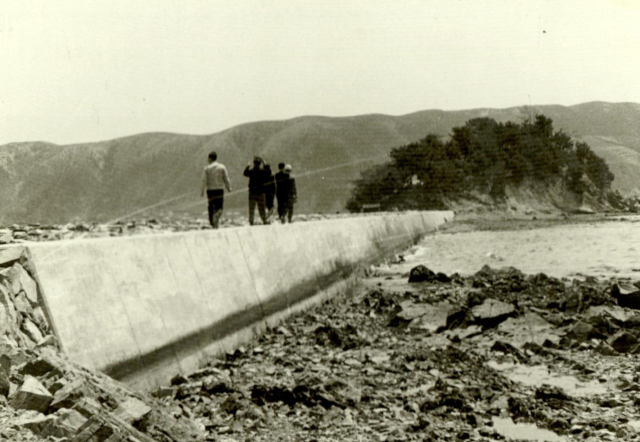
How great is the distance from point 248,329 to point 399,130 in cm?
12982

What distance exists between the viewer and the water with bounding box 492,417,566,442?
4727 mm

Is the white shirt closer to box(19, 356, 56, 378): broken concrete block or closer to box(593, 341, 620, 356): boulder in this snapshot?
box(593, 341, 620, 356): boulder

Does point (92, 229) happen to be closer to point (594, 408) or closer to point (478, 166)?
point (594, 408)

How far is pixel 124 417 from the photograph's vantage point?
4000 mm

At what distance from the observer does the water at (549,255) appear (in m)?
14.9

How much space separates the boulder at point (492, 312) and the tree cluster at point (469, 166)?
5082cm

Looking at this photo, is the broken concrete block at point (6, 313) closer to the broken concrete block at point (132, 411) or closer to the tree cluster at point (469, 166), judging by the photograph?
the broken concrete block at point (132, 411)

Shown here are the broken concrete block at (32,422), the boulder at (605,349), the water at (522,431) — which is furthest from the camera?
the boulder at (605,349)

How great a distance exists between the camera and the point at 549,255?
1866 cm

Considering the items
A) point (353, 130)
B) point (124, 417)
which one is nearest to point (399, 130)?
point (353, 130)

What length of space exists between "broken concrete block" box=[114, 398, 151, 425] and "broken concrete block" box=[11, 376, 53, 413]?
1.43 feet

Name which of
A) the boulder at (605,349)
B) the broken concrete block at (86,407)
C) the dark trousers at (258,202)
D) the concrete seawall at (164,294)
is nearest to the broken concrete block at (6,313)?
the concrete seawall at (164,294)

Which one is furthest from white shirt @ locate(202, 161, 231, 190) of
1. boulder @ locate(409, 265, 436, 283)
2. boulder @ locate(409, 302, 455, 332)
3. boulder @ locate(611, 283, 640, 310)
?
boulder @ locate(611, 283, 640, 310)

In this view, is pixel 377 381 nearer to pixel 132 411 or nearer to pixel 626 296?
pixel 132 411
